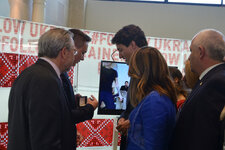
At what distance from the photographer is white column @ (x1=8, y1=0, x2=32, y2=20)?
4.68m

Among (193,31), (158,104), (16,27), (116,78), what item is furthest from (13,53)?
(193,31)

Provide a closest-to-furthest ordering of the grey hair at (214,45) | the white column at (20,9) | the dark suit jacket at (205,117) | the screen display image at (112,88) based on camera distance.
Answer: the dark suit jacket at (205,117) < the grey hair at (214,45) < the screen display image at (112,88) < the white column at (20,9)

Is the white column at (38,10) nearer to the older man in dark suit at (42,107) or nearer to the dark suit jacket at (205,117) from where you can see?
the older man in dark suit at (42,107)

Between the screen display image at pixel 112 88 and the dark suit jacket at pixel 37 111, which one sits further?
the screen display image at pixel 112 88

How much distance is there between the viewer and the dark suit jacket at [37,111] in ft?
5.02

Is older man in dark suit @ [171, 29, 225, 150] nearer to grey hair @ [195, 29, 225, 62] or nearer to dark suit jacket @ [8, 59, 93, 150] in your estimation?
grey hair @ [195, 29, 225, 62]

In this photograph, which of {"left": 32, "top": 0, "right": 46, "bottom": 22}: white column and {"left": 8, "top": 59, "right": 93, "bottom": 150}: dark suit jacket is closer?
{"left": 8, "top": 59, "right": 93, "bottom": 150}: dark suit jacket

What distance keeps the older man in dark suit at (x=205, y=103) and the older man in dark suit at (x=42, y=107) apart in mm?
732

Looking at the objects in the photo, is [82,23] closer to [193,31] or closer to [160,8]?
[160,8]

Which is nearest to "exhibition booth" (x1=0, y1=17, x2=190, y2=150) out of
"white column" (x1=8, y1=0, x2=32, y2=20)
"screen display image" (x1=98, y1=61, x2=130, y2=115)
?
"screen display image" (x1=98, y1=61, x2=130, y2=115)

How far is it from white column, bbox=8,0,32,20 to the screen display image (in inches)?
92.7

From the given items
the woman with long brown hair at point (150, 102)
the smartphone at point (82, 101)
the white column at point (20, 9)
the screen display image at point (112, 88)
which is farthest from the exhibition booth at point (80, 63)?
the woman with long brown hair at point (150, 102)

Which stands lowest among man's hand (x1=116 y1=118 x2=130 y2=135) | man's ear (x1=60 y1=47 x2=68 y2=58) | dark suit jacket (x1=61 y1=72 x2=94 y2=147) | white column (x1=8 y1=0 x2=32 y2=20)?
man's hand (x1=116 y1=118 x2=130 y2=135)

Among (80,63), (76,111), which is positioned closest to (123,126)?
(76,111)
